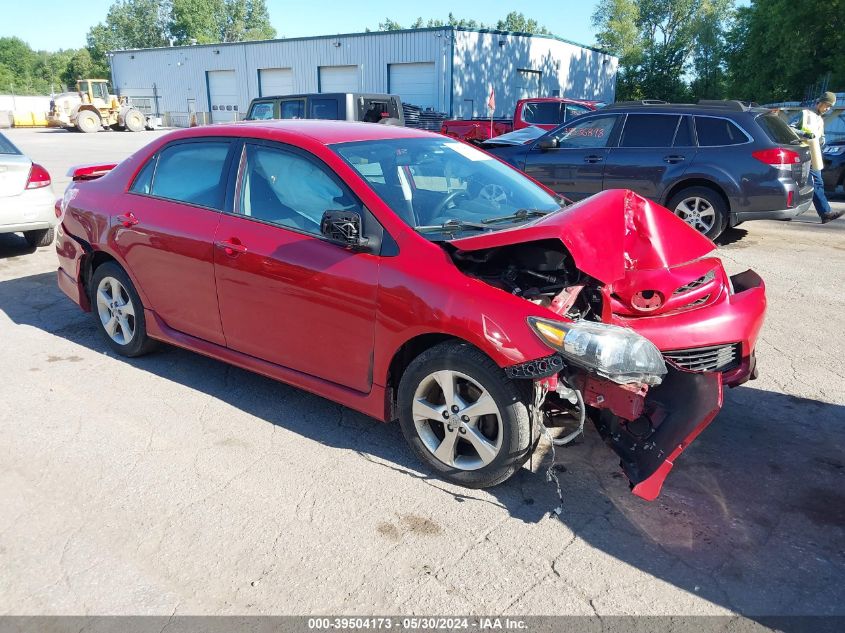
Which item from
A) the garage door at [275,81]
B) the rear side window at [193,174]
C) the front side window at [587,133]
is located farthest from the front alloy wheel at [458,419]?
the garage door at [275,81]

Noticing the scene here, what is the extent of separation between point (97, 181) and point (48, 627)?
11.8ft

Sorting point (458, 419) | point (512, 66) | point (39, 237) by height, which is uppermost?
point (512, 66)

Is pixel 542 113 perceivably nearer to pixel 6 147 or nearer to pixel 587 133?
pixel 587 133

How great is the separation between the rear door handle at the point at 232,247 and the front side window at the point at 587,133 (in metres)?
6.57

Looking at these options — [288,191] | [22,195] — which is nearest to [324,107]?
[22,195]

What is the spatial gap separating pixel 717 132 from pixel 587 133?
170 centimetres

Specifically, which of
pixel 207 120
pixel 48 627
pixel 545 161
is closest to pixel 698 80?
pixel 207 120

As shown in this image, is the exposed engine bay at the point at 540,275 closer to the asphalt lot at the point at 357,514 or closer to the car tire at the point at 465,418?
the car tire at the point at 465,418

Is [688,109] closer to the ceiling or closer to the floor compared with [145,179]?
closer to the ceiling

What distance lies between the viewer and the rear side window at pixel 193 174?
4.29 meters

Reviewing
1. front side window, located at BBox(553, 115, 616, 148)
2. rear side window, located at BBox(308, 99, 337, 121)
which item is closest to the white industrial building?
rear side window, located at BBox(308, 99, 337, 121)

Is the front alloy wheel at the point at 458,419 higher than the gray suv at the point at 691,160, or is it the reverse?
the gray suv at the point at 691,160

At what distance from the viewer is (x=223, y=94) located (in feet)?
144

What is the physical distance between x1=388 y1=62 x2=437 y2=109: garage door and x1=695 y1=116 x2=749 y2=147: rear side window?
26.3 metres
